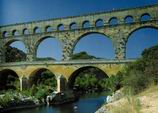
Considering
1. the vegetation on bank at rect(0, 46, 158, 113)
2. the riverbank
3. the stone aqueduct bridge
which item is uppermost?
the stone aqueduct bridge

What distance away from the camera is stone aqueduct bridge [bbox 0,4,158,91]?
1539 inches

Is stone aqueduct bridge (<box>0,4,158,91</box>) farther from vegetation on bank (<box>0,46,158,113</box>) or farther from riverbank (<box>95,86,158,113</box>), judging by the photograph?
riverbank (<box>95,86,158,113</box>)

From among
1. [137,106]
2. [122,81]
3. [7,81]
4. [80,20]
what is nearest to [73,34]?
[80,20]

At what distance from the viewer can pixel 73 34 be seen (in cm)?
4375

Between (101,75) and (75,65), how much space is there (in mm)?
33477

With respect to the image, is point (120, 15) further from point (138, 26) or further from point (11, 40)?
point (11, 40)

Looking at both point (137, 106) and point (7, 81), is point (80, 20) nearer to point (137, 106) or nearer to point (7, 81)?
point (7, 81)

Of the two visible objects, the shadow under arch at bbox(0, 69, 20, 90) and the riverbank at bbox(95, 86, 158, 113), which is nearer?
the riverbank at bbox(95, 86, 158, 113)

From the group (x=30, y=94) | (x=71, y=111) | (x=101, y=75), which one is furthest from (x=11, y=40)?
(x=101, y=75)

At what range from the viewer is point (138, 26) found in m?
39.4

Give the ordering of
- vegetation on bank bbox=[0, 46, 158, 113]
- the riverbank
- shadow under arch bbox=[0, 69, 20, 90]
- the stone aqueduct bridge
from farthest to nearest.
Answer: shadow under arch bbox=[0, 69, 20, 90], the stone aqueduct bridge, vegetation on bank bbox=[0, 46, 158, 113], the riverbank

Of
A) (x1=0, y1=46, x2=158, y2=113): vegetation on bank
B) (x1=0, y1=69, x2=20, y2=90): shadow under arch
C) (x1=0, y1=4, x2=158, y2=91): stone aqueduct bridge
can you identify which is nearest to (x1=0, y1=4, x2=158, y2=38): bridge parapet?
(x1=0, y1=4, x2=158, y2=91): stone aqueduct bridge

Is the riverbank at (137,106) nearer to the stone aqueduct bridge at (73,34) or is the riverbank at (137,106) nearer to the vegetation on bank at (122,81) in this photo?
the vegetation on bank at (122,81)

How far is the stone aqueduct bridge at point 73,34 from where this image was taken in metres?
39.1
